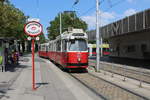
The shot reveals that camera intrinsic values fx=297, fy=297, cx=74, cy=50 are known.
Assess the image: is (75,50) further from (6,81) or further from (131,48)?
(131,48)

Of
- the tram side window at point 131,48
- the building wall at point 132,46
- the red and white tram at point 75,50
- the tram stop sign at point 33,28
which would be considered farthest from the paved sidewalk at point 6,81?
the tram side window at point 131,48

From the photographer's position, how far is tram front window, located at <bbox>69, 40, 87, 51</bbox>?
817 inches

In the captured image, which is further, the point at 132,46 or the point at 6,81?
the point at 132,46

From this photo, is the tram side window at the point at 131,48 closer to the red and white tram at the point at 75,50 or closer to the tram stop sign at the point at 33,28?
the red and white tram at the point at 75,50

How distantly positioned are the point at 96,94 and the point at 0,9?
12.3 meters

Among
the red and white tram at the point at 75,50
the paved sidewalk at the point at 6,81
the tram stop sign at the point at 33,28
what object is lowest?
the paved sidewalk at the point at 6,81

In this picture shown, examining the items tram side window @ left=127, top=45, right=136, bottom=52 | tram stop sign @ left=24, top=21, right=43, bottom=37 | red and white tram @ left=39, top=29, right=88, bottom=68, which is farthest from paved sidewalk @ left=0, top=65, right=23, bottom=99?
tram side window @ left=127, top=45, right=136, bottom=52

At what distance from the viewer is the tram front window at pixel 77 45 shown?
2075 centimetres

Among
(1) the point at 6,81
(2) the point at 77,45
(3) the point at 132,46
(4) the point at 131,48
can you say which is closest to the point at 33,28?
(1) the point at 6,81

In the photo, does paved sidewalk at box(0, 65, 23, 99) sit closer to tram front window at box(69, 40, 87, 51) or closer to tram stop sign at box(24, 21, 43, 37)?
tram stop sign at box(24, 21, 43, 37)

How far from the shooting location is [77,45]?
20891 mm

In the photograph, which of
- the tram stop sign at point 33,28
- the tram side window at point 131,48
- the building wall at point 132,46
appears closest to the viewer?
the tram stop sign at point 33,28

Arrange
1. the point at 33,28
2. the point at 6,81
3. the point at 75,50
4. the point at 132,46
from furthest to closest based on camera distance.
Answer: the point at 132,46
the point at 75,50
the point at 6,81
the point at 33,28

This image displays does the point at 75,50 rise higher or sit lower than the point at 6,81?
higher
